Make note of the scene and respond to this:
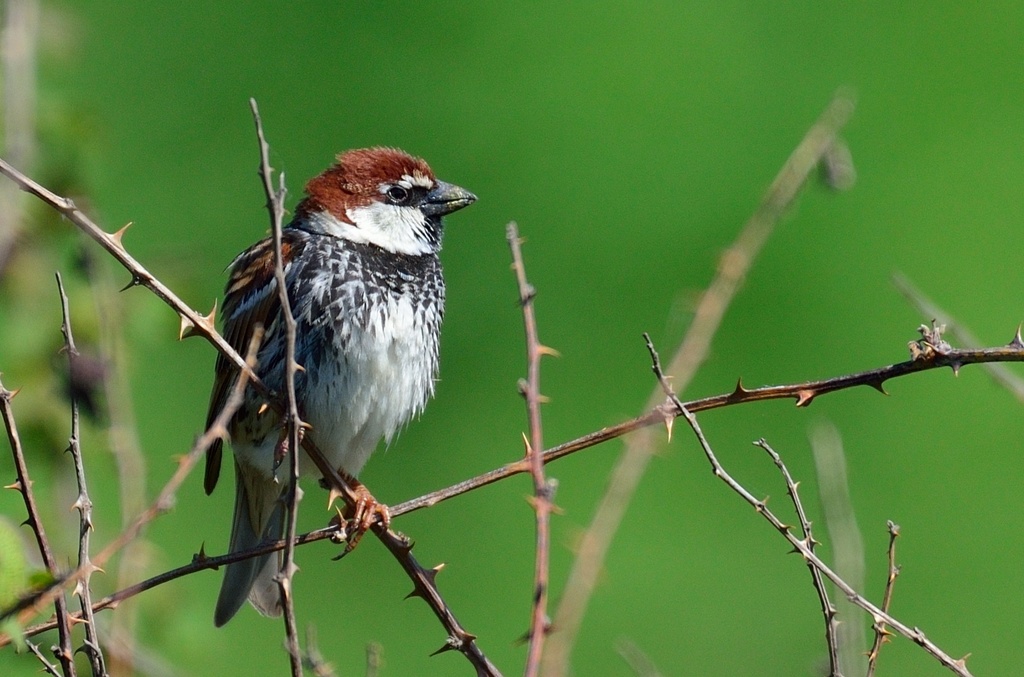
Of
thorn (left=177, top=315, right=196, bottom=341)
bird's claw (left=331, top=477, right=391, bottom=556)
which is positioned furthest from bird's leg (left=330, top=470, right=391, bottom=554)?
thorn (left=177, top=315, right=196, bottom=341)

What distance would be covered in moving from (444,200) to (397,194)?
0.13 metres

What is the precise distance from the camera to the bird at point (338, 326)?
3.25 metres

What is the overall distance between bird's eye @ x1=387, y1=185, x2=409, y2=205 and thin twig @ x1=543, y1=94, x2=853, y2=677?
1.77 m

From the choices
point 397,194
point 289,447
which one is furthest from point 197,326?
point 397,194

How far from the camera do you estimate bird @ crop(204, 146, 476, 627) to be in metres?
3.25

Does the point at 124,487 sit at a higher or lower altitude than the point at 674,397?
lower

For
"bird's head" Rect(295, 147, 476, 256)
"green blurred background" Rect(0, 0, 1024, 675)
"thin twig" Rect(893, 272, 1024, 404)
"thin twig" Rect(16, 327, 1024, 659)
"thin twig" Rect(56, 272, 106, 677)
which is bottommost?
"thin twig" Rect(56, 272, 106, 677)

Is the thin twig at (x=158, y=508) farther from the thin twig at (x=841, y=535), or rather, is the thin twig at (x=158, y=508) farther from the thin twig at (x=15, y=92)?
the thin twig at (x=15, y=92)

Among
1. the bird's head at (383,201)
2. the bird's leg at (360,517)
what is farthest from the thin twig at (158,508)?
the bird's head at (383,201)

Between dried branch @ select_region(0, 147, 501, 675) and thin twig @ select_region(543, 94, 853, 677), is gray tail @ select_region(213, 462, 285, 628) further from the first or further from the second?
thin twig @ select_region(543, 94, 853, 677)

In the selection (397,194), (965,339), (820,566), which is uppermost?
(397,194)

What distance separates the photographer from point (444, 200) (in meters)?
3.68

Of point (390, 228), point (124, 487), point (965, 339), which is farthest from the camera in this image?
point (390, 228)

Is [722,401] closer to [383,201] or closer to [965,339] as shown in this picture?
[965,339]
